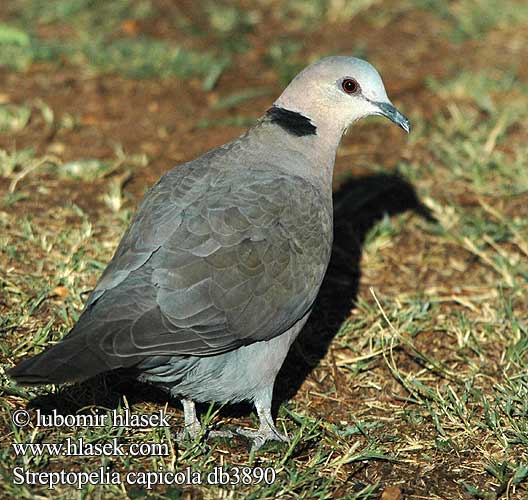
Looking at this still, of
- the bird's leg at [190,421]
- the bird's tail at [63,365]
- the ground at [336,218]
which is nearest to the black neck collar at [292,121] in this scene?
the ground at [336,218]

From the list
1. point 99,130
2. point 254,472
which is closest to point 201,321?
point 254,472

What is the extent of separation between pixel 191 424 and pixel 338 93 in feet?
5.92

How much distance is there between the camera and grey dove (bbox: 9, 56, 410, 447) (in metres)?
3.58

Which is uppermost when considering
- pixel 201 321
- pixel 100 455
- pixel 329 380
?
pixel 201 321

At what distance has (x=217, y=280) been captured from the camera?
3777mm

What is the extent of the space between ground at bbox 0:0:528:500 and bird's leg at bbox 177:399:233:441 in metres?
0.09

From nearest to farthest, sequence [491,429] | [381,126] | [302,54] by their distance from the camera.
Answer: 1. [491,429]
2. [381,126]
3. [302,54]

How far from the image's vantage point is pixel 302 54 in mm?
7617

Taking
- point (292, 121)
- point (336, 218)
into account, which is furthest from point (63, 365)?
point (336, 218)

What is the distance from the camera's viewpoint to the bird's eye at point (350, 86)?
4.61m

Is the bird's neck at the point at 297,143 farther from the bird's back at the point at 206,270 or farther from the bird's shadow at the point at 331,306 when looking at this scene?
the bird's shadow at the point at 331,306

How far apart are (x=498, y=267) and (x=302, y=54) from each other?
3065 mm

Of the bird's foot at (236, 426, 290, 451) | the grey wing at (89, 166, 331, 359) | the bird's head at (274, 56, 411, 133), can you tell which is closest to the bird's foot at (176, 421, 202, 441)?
the bird's foot at (236, 426, 290, 451)

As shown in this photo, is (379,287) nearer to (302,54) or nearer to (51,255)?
(51,255)
